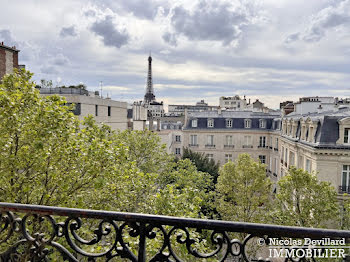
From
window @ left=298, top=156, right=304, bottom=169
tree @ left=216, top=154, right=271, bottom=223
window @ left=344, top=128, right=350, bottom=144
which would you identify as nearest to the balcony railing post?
tree @ left=216, top=154, right=271, bottom=223

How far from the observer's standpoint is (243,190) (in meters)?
16.8

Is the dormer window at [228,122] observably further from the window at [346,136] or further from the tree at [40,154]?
the tree at [40,154]

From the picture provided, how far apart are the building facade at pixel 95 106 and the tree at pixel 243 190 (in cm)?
1123

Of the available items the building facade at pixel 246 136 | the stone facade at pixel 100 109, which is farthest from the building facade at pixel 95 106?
the building facade at pixel 246 136

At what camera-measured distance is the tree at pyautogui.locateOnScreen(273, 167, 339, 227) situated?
12547mm

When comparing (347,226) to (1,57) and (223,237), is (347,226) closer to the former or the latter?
(223,237)

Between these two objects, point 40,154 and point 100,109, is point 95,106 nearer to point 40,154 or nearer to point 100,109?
point 100,109

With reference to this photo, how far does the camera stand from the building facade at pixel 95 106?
2094 centimetres

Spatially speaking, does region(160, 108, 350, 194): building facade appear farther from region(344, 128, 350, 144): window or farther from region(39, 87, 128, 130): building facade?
region(39, 87, 128, 130): building facade

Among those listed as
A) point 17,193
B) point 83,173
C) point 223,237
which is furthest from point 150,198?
point 223,237

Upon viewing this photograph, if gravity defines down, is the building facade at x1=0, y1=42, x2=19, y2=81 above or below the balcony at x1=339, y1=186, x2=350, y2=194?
above

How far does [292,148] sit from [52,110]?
829 inches

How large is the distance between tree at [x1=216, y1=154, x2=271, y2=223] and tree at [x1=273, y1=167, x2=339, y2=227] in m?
2.53

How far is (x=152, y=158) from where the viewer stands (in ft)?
56.4
